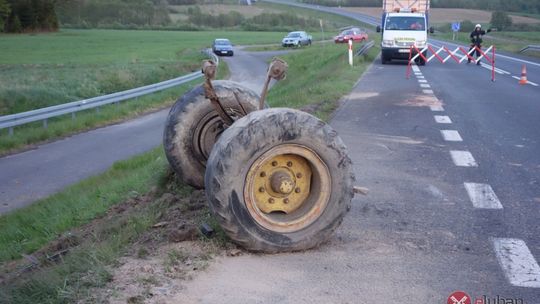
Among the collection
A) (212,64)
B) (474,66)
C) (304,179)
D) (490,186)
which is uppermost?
(212,64)

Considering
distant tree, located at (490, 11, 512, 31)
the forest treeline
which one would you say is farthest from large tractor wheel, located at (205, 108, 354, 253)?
distant tree, located at (490, 11, 512, 31)

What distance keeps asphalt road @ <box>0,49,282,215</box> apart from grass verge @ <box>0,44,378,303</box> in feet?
2.24

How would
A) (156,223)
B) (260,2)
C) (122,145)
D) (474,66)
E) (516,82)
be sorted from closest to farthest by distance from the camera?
(156,223)
(122,145)
(516,82)
(474,66)
(260,2)

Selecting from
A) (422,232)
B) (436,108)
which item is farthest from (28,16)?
(422,232)

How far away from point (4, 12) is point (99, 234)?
69423 mm

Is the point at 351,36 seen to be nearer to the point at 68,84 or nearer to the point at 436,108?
the point at 68,84

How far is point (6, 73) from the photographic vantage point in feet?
109

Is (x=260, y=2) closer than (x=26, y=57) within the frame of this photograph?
No

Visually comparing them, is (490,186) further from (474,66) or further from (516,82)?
(474,66)

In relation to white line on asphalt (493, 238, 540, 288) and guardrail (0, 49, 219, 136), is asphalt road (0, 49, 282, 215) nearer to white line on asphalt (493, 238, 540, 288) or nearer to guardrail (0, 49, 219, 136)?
guardrail (0, 49, 219, 136)

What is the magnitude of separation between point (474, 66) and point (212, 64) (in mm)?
26392

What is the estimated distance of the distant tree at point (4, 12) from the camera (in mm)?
68000

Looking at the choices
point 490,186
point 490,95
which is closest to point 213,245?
point 490,186

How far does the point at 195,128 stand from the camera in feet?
23.5
